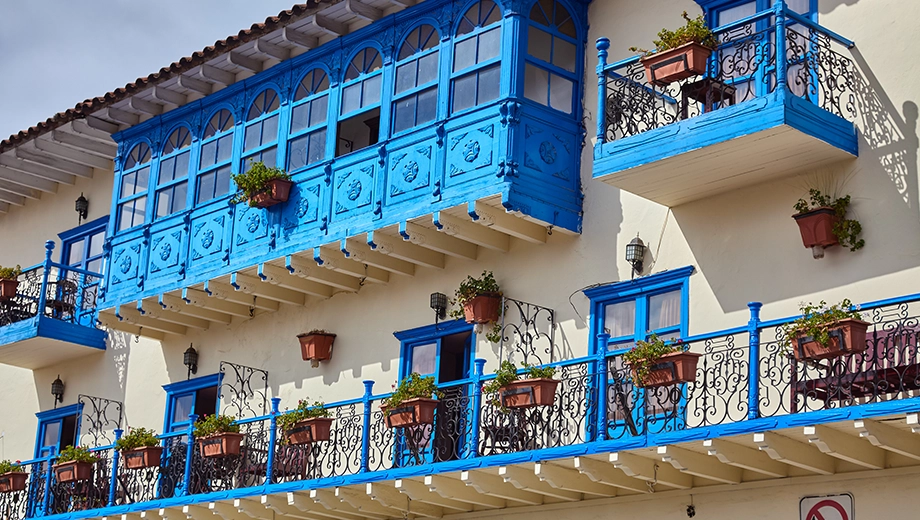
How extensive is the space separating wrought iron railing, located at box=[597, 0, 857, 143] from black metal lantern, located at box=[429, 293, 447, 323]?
3304mm

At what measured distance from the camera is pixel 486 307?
646 inches

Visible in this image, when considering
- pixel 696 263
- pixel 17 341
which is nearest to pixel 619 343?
pixel 696 263

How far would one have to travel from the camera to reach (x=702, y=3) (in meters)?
15.4

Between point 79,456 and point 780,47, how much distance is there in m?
11.9


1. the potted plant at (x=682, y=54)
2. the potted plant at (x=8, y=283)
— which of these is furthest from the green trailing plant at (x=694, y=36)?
the potted plant at (x=8, y=283)

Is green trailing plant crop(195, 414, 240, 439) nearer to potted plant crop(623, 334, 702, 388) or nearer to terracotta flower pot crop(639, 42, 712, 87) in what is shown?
potted plant crop(623, 334, 702, 388)

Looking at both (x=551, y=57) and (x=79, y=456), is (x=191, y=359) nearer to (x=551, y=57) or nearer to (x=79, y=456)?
(x=79, y=456)

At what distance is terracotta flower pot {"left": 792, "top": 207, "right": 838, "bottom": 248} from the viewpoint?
1334cm

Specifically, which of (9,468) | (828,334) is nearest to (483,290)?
(828,334)

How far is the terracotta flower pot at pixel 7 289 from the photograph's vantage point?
2223cm

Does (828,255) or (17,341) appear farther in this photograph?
(17,341)

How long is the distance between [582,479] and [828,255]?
3.52 metres

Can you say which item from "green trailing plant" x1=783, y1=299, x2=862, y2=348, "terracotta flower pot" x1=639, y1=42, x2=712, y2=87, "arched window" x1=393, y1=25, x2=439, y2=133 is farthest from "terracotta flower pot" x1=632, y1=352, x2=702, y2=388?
"arched window" x1=393, y1=25, x2=439, y2=133

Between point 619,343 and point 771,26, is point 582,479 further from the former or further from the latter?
point 771,26
